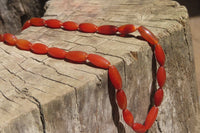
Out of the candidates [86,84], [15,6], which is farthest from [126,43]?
[15,6]

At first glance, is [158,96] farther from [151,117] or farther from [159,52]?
[159,52]

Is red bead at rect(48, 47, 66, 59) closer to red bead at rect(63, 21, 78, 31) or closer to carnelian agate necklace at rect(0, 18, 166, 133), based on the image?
carnelian agate necklace at rect(0, 18, 166, 133)

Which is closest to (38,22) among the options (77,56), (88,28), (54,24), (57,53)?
(54,24)

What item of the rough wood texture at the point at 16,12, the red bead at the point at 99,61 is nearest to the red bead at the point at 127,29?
the red bead at the point at 99,61

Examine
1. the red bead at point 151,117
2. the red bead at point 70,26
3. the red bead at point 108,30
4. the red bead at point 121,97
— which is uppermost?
the red bead at point 108,30

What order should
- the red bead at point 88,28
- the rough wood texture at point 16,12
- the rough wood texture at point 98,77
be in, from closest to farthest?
the rough wood texture at point 98,77 → the red bead at point 88,28 → the rough wood texture at point 16,12

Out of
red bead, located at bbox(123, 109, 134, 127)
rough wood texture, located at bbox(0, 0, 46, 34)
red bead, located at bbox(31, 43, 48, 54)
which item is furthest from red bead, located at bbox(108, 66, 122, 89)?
rough wood texture, located at bbox(0, 0, 46, 34)

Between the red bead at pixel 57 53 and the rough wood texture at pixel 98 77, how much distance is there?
1.2 inches

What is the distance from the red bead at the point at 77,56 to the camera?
127cm

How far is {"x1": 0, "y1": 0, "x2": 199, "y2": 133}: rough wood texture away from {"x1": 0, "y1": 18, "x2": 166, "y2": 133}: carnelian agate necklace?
0.12 ft

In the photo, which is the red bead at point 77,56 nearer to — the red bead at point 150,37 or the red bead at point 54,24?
the red bead at point 150,37

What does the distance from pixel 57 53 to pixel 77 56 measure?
133 millimetres

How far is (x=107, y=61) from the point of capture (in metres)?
1.21

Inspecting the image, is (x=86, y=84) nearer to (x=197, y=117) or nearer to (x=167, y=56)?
(x=167, y=56)
